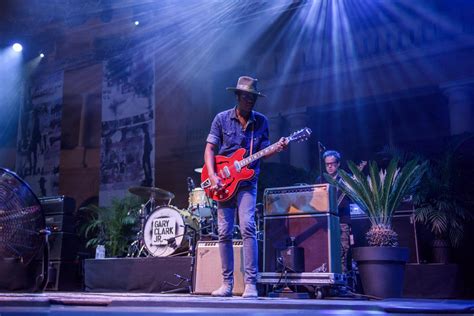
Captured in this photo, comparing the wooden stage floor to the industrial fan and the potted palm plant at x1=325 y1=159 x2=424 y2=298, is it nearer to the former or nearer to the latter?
the industrial fan

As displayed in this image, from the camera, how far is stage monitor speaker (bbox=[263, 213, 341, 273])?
4.57m

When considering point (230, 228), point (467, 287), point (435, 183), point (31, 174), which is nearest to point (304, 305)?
point (230, 228)

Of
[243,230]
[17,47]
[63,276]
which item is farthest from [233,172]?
[17,47]

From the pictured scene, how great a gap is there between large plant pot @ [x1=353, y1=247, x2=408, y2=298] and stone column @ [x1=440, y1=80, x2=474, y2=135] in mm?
5332

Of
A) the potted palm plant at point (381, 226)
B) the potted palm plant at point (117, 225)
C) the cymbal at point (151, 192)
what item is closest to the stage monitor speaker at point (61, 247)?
the cymbal at point (151, 192)

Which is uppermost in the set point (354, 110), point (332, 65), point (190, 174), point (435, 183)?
point (332, 65)

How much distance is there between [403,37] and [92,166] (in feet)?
24.8

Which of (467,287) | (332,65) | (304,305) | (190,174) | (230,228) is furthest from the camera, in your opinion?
(190,174)

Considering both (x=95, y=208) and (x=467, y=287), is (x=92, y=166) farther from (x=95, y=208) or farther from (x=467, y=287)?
(x=467, y=287)

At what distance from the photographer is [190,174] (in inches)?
453

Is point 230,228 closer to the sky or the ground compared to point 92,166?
closer to the ground

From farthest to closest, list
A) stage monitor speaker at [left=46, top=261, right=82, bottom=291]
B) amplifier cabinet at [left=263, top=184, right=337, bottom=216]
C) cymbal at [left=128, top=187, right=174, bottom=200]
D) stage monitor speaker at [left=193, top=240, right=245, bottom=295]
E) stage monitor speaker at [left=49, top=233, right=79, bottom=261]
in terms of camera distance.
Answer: cymbal at [left=128, top=187, right=174, bottom=200] → stage monitor speaker at [left=49, top=233, right=79, bottom=261] → stage monitor speaker at [left=46, top=261, right=82, bottom=291] → stage monitor speaker at [left=193, top=240, right=245, bottom=295] → amplifier cabinet at [left=263, top=184, right=337, bottom=216]

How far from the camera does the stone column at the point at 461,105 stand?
9102mm

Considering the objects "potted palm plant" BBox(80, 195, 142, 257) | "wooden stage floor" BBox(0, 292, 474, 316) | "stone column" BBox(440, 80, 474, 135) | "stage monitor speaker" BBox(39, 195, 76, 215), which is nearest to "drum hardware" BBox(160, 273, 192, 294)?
"stage monitor speaker" BBox(39, 195, 76, 215)
